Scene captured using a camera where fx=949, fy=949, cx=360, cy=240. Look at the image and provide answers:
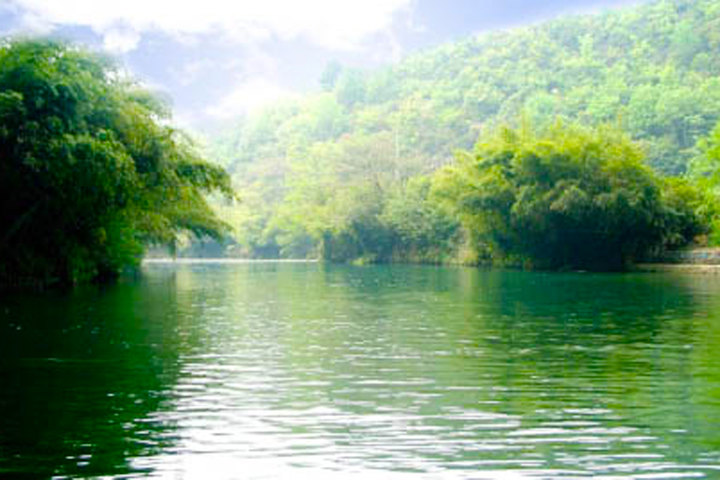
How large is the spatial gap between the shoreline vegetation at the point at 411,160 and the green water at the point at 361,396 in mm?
6753

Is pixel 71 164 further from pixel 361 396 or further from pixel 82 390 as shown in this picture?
pixel 361 396

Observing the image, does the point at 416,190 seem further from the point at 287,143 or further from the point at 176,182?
the point at 287,143

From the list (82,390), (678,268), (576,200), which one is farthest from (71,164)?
(678,268)

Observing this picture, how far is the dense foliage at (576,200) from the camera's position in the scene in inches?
1917

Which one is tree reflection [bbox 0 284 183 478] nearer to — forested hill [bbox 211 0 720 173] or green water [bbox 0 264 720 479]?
green water [bbox 0 264 720 479]

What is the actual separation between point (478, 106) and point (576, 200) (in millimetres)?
70091

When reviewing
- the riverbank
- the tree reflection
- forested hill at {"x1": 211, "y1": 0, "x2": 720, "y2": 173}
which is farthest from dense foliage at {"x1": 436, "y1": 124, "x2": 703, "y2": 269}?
the tree reflection

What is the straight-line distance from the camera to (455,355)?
13.0m

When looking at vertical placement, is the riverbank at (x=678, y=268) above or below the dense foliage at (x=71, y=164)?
below

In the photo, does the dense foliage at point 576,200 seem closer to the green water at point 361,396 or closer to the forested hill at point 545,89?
the green water at point 361,396

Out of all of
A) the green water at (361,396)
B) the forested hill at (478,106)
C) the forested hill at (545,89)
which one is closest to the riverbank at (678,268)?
the green water at (361,396)

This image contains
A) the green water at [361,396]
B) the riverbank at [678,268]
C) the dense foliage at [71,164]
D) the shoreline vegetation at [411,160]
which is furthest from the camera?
the riverbank at [678,268]

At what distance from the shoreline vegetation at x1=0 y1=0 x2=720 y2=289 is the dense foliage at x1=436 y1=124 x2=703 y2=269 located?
0.11 meters

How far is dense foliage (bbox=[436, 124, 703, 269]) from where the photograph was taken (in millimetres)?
48688
